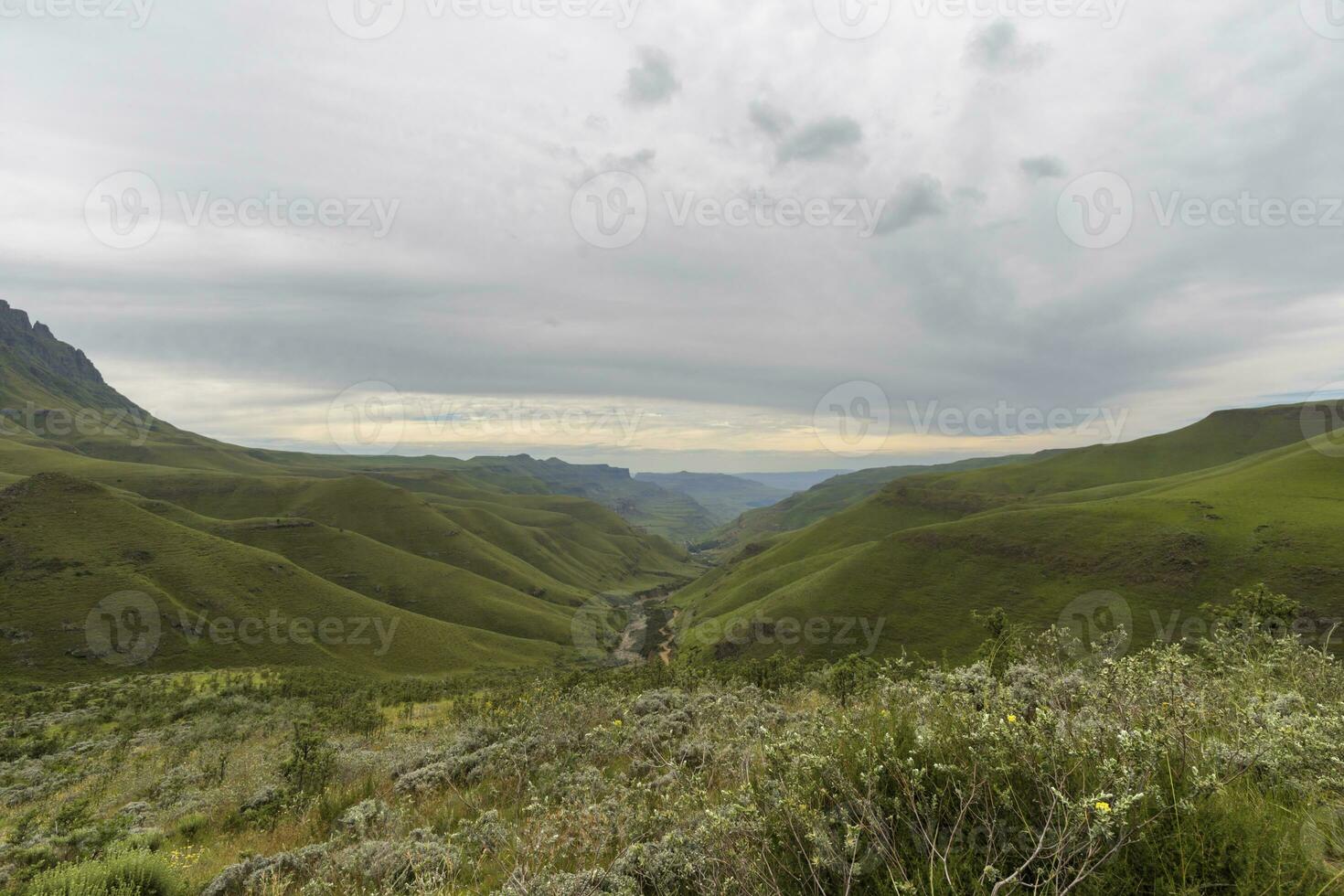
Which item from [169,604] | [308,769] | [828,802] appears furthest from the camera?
[169,604]

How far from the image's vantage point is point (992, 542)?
11381 cm

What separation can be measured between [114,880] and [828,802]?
9838 millimetres

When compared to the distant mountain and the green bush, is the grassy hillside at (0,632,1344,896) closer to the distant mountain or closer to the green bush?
the green bush

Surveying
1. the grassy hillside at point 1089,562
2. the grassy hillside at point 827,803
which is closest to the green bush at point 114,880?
the grassy hillside at point 827,803

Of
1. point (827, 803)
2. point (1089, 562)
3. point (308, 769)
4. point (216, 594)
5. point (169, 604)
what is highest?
point (827, 803)

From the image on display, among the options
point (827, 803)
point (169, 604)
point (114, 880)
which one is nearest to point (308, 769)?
point (114, 880)

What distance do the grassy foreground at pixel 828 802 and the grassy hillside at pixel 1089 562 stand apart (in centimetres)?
7447

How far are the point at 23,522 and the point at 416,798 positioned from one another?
6243 inches

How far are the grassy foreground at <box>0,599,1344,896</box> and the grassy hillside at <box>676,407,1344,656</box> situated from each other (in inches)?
2932

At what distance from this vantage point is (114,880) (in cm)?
700

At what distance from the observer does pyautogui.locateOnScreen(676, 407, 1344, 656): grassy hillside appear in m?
82.6

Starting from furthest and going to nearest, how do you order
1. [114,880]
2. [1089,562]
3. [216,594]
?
[216,594] < [1089,562] < [114,880]

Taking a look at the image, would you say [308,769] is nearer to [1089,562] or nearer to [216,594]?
[1089,562]

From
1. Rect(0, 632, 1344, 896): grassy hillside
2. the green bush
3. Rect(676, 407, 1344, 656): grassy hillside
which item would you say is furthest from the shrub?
Rect(676, 407, 1344, 656): grassy hillside
